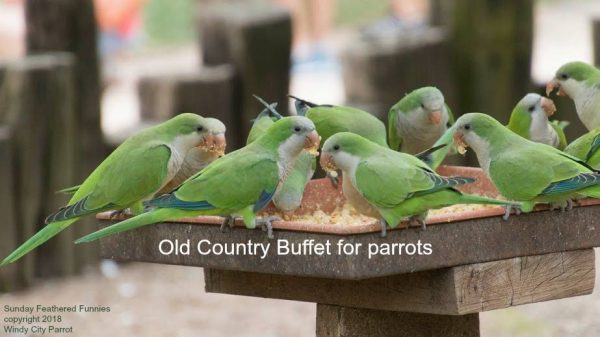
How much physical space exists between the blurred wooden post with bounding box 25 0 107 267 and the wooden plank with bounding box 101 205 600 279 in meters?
4.26

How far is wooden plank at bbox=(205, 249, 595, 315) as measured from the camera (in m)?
4.24

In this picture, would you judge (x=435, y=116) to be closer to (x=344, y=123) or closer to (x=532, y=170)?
(x=344, y=123)

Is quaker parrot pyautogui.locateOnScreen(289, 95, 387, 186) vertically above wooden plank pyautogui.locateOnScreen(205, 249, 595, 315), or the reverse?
quaker parrot pyautogui.locateOnScreen(289, 95, 387, 186)

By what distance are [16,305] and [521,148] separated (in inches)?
187

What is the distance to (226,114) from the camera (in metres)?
9.20

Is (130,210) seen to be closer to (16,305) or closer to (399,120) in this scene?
(399,120)

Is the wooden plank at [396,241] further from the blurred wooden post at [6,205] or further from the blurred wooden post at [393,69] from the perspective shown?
the blurred wooden post at [393,69]

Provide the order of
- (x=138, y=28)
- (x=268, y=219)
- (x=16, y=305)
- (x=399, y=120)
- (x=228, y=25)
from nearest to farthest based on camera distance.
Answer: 1. (x=268, y=219)
2. (x=399, y=120)
3. (x=16, y=305)
4. (x=228, y=25)
5. (x=138, y=28)

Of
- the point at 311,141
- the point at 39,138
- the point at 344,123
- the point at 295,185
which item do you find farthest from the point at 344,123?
the point at 39,138

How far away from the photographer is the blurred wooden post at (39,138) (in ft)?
27.1

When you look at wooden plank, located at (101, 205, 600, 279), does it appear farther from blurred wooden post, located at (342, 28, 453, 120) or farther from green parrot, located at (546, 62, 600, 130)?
blurred wooden post, located at (342, 28, 453, 120)

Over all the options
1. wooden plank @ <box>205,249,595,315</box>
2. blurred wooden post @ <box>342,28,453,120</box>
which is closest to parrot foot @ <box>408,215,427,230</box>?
wooden plank @ <box>205,249,595,315</box>

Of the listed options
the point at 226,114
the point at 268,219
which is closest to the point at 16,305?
the point at 226,114

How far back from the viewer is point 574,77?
5.06m
